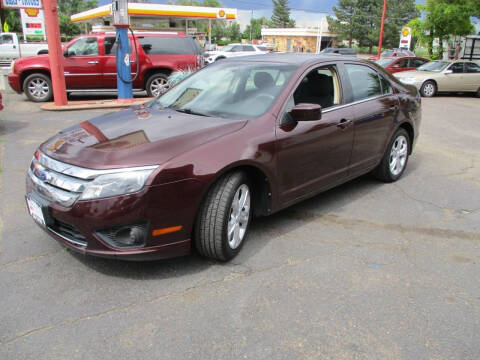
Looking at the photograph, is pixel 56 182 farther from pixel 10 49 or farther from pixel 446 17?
pixel 10 49

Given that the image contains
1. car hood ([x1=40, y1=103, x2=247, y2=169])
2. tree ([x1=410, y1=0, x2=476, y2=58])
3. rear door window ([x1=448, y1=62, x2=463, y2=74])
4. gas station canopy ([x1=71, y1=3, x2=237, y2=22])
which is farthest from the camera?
gas station canopy ([x1=71, y1=3, x2=237, y2=22])

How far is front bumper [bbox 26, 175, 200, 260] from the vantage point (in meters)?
2.83

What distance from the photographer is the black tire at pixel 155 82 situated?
12449 mm

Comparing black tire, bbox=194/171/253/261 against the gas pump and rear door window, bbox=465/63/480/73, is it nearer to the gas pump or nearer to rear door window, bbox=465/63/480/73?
the gas pump

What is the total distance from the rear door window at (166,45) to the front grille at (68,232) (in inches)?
398

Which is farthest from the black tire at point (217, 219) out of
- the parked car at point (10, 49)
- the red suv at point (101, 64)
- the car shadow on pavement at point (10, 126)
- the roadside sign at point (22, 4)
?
the parked car at point (10, 49)

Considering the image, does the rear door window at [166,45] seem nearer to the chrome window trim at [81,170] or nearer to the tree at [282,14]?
the chrome window trim at [81,170]

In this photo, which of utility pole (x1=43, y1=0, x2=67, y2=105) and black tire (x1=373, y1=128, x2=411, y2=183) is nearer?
black tire (x1=373, y1=128, x2=411, y2=183)

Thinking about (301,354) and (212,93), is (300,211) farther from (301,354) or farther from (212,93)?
(301,354)

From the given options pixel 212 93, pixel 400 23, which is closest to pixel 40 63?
pixel 212 93

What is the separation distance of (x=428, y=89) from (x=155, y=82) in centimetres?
1000

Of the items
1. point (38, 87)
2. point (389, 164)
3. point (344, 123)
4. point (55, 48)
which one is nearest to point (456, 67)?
point (389, 164)

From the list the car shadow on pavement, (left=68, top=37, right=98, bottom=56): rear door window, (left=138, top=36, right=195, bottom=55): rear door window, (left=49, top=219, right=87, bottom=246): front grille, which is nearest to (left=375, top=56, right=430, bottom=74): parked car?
(left=138, top=36, right=195, bottom=55): rear door window

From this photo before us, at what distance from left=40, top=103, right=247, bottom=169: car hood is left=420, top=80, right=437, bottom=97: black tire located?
14.1 m
